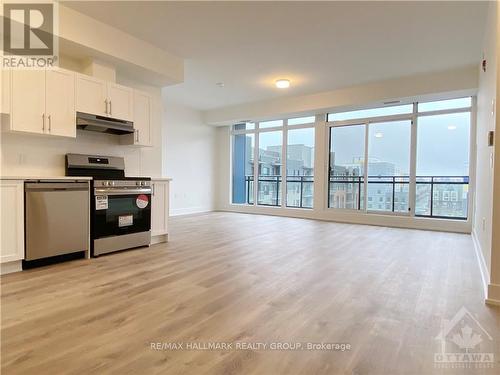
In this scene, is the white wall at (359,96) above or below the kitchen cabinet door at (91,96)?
above

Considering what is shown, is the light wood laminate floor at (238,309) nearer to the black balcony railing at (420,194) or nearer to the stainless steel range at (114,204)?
the stainless steel range at (114,204)

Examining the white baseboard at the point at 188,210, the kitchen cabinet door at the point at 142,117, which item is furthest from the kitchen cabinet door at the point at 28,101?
the white baseboard at the point at 188,210

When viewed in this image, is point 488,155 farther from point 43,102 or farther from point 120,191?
point 43,102

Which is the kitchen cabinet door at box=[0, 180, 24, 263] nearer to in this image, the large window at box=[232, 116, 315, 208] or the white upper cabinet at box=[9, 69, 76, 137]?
the white upper cabinet at box=[9, 69, 76, 137]

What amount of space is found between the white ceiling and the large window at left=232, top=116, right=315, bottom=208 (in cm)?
217

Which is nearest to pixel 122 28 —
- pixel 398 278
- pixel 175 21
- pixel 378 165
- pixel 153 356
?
pixel 175 21

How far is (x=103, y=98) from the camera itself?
12.1 ft

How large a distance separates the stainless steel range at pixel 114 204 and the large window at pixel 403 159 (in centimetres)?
459

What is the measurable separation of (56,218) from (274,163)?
580 centimetres

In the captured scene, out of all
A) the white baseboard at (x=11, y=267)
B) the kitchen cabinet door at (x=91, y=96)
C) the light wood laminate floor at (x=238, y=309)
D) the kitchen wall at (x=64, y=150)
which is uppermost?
the kitchen cabinet door at (x=91, y=96)

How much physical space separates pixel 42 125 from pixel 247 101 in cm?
502

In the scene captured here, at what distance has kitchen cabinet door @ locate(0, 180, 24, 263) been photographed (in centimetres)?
274

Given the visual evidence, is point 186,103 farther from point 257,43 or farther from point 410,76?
point 410,76

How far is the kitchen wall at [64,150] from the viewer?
3174 mm
